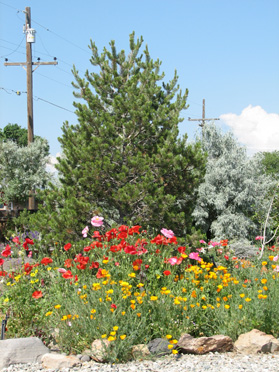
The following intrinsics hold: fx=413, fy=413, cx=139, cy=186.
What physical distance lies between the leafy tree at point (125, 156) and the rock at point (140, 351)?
365 cm

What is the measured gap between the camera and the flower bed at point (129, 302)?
3.56m

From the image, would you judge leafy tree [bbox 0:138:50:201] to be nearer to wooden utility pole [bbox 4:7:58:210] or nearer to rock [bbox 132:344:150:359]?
wooden utility pole [bbox 4:7:58:210]

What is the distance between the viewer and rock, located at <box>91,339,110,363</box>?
3352 mm

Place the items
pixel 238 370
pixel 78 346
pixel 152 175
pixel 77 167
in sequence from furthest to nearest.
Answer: pixel 77 167, pixel 152 175, pixel 78 346, pixel 238 370

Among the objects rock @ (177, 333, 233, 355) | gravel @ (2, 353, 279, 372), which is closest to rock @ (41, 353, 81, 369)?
gravel @ (2, 353, 279, 372)

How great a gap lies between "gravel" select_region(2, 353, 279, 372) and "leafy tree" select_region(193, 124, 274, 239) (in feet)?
26.6

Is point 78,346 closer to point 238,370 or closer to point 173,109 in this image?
point 238,370

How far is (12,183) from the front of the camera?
1534 cm

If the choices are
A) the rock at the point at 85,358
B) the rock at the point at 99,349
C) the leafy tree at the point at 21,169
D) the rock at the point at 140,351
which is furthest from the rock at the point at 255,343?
the leafy tree at the point at 21,169

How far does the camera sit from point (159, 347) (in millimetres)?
3492

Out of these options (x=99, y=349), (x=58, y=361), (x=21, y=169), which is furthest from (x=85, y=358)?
(x=21, y=169)

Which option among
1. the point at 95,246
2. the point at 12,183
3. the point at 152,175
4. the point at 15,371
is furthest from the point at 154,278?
the point at 12,183

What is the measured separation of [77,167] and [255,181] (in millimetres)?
6525

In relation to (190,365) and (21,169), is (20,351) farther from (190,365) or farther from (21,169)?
(21,169)
